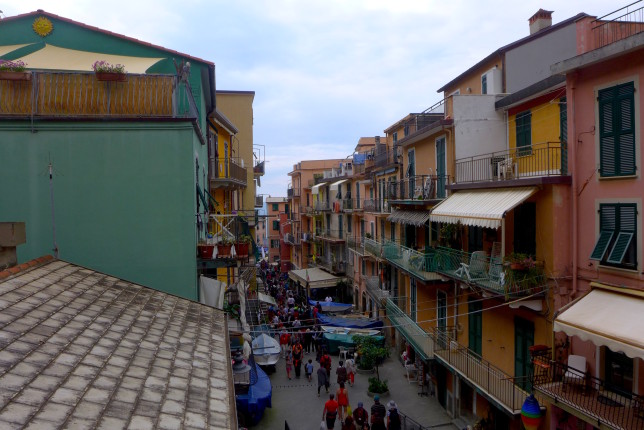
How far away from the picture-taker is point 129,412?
13.9 feet

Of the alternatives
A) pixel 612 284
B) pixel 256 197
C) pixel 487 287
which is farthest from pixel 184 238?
pixel 256 197

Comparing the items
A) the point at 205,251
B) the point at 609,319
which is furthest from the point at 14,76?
the point at 609,319

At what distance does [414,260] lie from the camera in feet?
68.8

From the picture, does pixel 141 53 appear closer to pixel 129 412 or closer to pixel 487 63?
pixel 487 63

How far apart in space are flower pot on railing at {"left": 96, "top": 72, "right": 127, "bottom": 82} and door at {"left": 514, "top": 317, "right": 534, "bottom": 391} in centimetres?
1224

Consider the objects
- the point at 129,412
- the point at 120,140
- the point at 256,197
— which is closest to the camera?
the point at 129,412

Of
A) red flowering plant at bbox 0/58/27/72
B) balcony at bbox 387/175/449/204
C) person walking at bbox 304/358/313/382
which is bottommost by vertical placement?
person walking at bbox 304/358/313/382

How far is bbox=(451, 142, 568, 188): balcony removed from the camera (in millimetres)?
13508

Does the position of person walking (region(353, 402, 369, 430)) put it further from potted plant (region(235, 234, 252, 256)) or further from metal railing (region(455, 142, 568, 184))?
metal railing (region(455, 142, 568, 184))

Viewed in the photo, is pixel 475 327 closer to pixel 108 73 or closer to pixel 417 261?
pixel 417 261

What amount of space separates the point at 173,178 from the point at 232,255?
2.43 meters

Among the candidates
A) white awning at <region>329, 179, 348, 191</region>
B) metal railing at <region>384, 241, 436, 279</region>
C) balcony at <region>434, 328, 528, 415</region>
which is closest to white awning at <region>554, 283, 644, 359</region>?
balcony at <region>434, 328, 528, 415</region>

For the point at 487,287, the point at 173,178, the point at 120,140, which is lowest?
the point at 487,287

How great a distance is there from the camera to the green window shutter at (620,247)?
1084 centimetres
